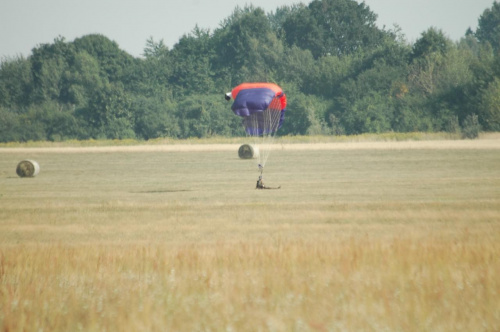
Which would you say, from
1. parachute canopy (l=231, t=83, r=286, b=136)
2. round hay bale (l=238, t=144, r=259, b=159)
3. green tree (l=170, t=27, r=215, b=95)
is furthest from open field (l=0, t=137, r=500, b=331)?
green tree (l=170, t=27, r=215, b=95)

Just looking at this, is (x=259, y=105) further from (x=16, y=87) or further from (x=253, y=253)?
A: (x=16, y=87)

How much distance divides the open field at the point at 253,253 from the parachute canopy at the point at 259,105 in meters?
2.53

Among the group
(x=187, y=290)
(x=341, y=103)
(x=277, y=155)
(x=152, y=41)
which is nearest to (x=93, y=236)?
(x=187, y=290)

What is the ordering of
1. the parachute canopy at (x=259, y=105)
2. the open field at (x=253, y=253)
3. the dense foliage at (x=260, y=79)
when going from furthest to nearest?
1. the dense foliage at (x=260, y=79)
2. the parachute canopy at (x=259, y=105)
3. the open field at (x=253, y=253)

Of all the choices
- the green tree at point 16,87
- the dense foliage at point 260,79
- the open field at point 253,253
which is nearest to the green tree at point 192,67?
the dense foliage at point 260,79

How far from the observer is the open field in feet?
23.2

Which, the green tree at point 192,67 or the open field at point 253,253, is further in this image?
the green tree at point 192,67

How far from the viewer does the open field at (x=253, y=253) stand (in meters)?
7.08

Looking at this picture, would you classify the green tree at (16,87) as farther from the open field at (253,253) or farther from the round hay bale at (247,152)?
the open field at (253,253)

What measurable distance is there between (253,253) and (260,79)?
97.6 metres

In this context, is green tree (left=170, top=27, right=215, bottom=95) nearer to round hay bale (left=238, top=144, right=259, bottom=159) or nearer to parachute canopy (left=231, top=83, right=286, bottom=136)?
round hay bale (left=238, top=144, right=259, bottom=159)

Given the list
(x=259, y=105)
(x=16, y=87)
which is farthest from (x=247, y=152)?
(x=16, y=87)

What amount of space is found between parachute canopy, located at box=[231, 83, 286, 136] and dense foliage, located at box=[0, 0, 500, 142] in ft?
148

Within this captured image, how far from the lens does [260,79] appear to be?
108 meters
